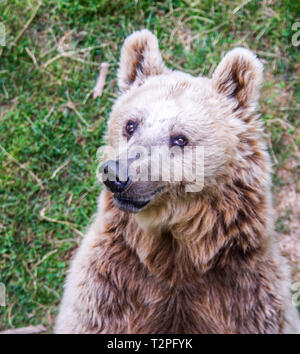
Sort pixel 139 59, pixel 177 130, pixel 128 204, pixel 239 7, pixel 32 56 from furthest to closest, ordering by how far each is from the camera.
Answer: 1. pixel 32 56
2. pixel 239 7
3. pixel 139 59
4. pixel 177 130
5. pixel 128 204

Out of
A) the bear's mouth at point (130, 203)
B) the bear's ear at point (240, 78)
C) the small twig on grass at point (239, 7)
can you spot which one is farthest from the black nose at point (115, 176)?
the small twig on grass at point (239, 7)

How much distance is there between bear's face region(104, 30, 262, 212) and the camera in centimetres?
355

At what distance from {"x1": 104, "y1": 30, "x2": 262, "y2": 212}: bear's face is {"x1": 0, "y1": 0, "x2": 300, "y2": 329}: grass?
1.80 metres

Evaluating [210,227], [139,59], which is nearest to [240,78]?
[139,59]

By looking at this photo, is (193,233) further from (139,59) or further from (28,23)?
(28,23)

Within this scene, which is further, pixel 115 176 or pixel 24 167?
pixel 24 167

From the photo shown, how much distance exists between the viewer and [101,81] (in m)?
5.93

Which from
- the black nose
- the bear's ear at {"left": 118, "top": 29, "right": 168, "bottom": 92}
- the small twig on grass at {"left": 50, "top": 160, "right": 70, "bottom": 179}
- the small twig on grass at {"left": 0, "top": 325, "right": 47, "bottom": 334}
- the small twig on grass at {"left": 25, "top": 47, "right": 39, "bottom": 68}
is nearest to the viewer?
the black nose

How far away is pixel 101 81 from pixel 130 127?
86.6 inches

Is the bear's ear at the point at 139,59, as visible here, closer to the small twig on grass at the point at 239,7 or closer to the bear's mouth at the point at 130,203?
the bear's mouth at the point at 130,203

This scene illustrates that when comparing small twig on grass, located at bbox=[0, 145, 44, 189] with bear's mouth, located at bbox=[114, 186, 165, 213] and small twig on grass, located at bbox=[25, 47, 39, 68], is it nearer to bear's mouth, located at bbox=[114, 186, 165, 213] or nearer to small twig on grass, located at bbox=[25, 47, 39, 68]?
small twig on grass, located at bbox=[25, 47, 39, 68]

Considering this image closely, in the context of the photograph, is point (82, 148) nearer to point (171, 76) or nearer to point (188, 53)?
point (188, 53)

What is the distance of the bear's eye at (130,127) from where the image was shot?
152 inches

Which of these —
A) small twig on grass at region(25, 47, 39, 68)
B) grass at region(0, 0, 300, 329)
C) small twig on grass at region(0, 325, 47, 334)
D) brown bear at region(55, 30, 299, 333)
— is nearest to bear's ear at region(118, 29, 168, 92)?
brown bear at region(55, 30, 299, 333)
